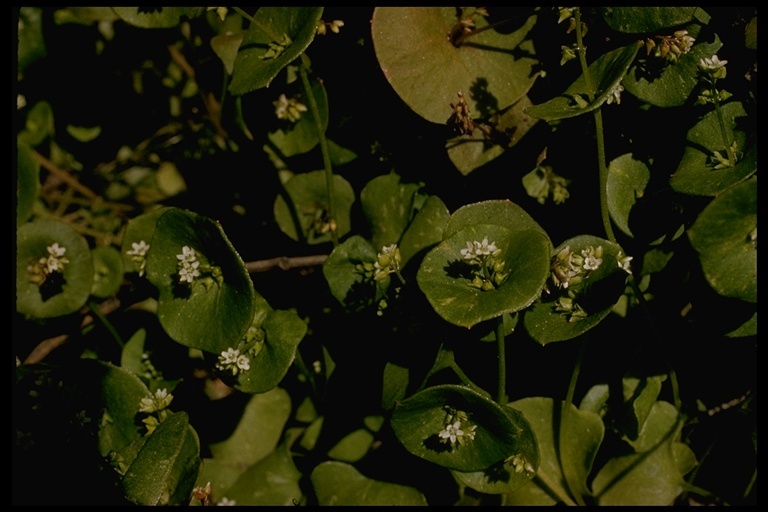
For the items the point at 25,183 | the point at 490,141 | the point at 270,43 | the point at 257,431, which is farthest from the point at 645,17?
the point at 25,183

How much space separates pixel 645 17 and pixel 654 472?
144 cm

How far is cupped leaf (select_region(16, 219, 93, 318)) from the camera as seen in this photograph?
2047 millimetres

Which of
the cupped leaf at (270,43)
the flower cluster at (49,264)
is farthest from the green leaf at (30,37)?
the cupped leaf at (270,43)

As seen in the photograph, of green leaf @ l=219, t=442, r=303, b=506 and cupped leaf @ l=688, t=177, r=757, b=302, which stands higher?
cupped leaf @ l=688, t=177, r=757, b=302

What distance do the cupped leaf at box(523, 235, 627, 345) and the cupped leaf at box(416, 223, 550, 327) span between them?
0.47 ft

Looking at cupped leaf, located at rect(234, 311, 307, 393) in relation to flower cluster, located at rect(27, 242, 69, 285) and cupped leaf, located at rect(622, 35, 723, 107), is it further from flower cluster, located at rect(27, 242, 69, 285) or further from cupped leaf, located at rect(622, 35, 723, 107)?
cupped leaf, located at rect(622, 35, 723, 107)

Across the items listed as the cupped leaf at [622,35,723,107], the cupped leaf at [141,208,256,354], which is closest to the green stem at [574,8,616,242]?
the cupped leaf at [622,35,723,107]

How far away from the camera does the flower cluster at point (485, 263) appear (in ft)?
5.25

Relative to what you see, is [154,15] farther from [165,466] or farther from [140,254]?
[165,466]

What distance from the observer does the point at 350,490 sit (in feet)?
6.81

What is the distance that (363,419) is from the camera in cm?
219

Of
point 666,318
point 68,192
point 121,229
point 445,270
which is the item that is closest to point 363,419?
point 445,270

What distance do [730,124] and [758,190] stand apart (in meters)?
0.42

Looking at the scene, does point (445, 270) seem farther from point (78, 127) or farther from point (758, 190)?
point (78, 127)
